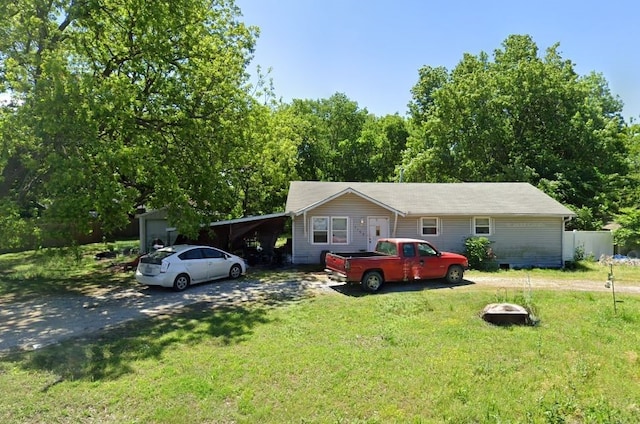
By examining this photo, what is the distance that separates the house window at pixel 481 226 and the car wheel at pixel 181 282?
45.5 feet

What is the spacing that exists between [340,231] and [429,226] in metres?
4.47

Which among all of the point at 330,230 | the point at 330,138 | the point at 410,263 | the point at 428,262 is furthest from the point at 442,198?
the point at 330,138

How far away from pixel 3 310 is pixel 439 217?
692 inches

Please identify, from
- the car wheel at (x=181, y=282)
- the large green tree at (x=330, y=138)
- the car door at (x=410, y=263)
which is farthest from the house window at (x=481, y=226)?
the large green tree at (x=330, y=138)

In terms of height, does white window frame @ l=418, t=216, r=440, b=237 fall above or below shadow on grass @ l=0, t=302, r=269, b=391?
above

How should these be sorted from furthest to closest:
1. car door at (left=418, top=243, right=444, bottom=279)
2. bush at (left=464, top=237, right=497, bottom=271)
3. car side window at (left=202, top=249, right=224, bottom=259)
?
1. bush at (left=464, top=237, right=497, bottom=271)
2. car side window at (left=202, top=249, right=224, bottom=259)
3. car door at (left=418, top=243, right=444, bottom=279)

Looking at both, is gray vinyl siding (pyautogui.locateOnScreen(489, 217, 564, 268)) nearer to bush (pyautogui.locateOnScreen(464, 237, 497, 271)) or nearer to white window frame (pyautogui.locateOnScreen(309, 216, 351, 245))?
bush (pyautogui.locateOnScreen(464, 237, 497, 271))

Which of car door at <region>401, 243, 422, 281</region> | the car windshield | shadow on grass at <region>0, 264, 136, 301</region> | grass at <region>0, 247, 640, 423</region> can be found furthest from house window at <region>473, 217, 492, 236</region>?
shadow on grass at <region>0, 264, 136, 301</region>

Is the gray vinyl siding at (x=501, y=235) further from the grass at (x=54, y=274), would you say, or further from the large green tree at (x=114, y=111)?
the grass at (x=54, y=274)

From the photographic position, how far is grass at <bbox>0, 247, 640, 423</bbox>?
6.02 metres

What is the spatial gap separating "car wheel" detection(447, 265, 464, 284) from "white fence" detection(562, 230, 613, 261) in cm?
986

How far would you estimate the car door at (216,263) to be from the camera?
1605cm

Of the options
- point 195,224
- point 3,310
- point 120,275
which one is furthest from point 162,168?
point 3,310

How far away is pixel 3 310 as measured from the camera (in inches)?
478
